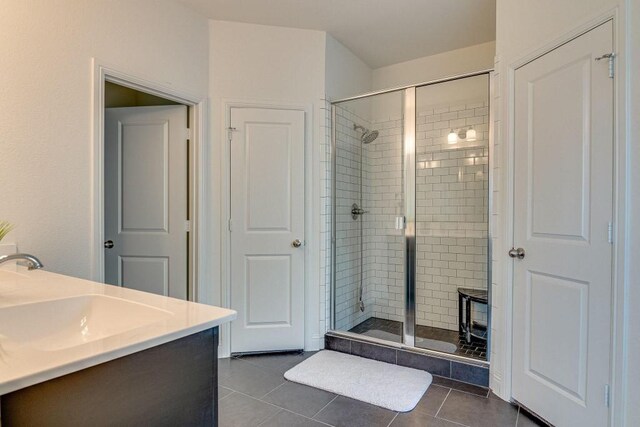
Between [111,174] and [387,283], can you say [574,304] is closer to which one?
[387,283]

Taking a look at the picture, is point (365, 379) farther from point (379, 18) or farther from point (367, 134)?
point (379, 18)

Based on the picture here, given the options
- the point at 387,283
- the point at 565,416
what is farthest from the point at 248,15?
the point at 565,416

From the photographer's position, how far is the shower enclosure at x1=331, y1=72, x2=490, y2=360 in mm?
3133

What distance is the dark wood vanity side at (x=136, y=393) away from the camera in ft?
2.11

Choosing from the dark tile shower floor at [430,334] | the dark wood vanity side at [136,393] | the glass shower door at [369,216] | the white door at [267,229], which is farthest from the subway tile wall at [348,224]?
the dark wood vanity side at [136,393]

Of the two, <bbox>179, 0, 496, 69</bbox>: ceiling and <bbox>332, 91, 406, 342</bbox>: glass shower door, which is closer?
<bbox>179, 0, 496, 69</bbox>: ceiling

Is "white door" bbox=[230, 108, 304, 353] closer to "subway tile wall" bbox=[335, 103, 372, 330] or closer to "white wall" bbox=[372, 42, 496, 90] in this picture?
"subway tile wall" bbox=[335, 103, 372, 330]

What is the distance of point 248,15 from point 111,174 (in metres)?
1.64

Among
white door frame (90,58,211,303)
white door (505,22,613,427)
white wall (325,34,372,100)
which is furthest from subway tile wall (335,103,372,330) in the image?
white door (505,22,613,427)

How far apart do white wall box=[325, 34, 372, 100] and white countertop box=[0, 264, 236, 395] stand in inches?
96.3

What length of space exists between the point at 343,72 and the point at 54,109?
2.32 metres

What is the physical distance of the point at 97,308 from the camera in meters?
1.15

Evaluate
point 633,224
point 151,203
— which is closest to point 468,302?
point 633,224

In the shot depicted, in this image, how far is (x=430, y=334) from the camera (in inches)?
125
